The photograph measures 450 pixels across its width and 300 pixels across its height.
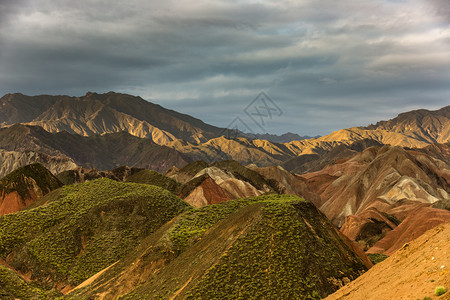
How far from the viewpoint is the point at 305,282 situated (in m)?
36.1

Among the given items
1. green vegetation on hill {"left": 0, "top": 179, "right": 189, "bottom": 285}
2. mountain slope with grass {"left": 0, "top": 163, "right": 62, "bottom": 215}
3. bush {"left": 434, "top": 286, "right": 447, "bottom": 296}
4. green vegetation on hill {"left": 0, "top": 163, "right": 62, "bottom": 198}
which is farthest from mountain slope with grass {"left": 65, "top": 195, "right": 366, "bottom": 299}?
green vegetation on hill {"left": 0, "top": 163, "right": 62, "bottom": 198}

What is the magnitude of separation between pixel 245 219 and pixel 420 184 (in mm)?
119410

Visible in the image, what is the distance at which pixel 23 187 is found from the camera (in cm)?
10700

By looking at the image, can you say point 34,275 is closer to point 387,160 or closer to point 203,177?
point 203,177

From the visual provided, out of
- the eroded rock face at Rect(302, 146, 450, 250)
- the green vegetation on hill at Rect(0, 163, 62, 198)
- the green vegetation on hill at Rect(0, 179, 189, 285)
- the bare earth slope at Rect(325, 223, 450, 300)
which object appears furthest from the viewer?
the green vegetation on hill at Rect(0, 163, 62, 198)

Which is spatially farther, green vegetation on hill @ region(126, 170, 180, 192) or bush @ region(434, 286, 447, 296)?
green vegetation on hill @ region(126, 170, 180, 192)

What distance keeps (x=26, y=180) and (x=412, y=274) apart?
104893 mm

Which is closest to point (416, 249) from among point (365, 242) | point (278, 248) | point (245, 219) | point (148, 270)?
point (278, 248)

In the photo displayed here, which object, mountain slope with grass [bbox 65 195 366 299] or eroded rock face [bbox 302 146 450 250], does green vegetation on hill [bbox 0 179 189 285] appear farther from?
eroded rock face [bbox 302 146 450 250]

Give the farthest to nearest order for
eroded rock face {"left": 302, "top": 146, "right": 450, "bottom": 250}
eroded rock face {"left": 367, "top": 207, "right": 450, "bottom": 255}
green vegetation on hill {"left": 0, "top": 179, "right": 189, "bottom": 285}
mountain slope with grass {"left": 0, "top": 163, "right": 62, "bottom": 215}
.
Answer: mountain slope with grass {"left": 0, "top": 163, "right": 62, "bottom": 215}
eroded rock face {"left": 302, "top": 146, "right": 450, "bottom": 250}
eroded rock face {"left": 367, "top": 207, "right": 450, "bottom": 255}
green vegetation on hill {"left": 0, "top": 179, "right": 189, "bottom": 285}

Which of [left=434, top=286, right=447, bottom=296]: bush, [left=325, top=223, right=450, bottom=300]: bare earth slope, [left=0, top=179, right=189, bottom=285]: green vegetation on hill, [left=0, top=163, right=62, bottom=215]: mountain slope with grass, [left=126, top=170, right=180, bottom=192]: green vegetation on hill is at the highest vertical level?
[left=0, top=163, right=62, bottom=215]: mountain slope with grass

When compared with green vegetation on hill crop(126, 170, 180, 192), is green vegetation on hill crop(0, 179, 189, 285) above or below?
below

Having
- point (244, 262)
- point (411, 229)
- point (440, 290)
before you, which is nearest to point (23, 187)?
point (244, 262)

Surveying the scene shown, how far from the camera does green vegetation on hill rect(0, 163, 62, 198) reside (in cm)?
10588
